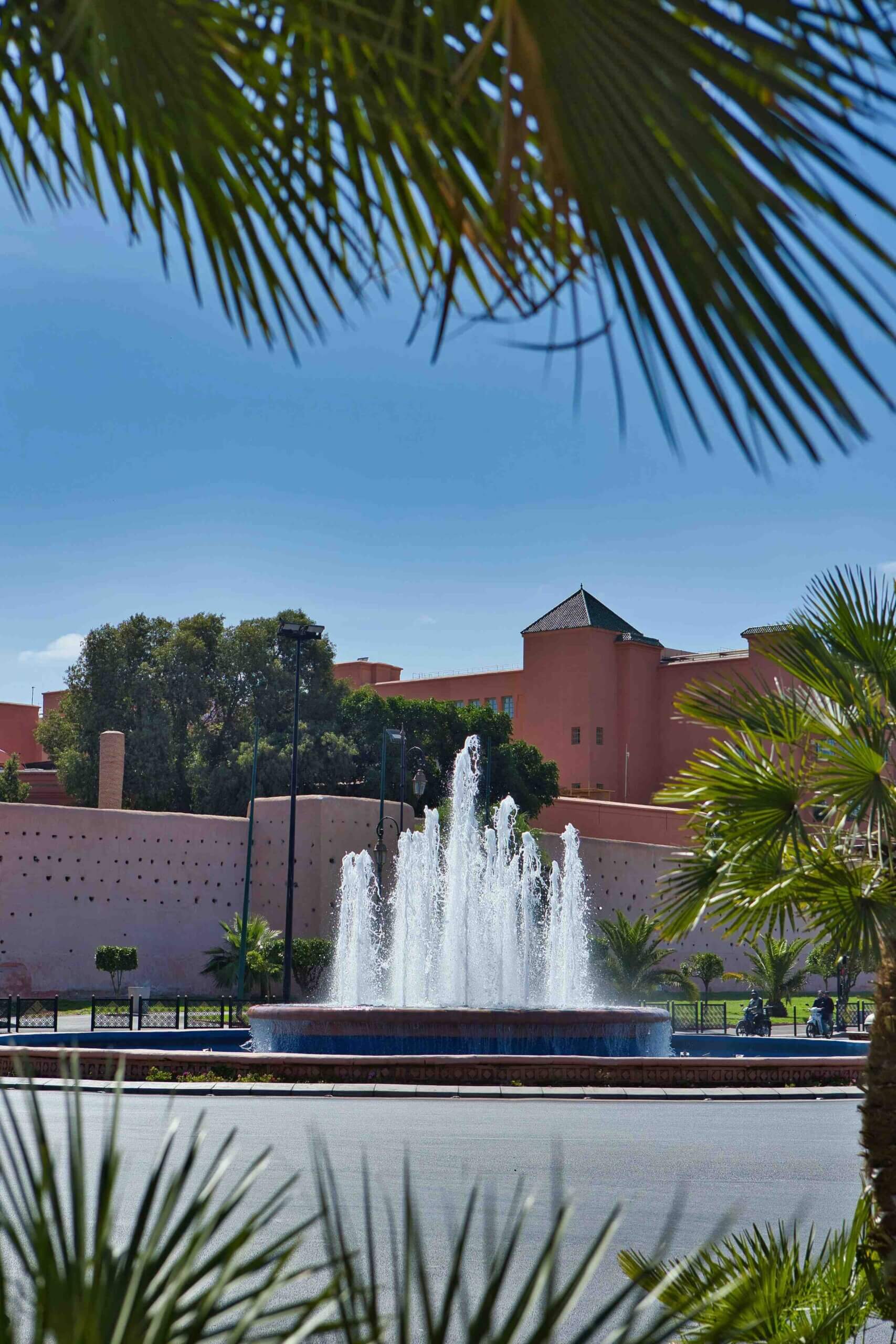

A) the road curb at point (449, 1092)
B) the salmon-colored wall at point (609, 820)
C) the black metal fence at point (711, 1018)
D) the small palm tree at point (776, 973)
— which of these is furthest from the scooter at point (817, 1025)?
the salmon-colored wall at point (609, 820)

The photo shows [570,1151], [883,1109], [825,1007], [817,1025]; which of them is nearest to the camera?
[883,1109]

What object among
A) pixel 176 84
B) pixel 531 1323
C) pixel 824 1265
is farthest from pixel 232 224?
pixel 531 1323

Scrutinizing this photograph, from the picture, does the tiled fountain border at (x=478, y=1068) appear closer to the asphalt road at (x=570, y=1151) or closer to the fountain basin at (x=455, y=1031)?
the fountain basin at (x=455, y=1031)

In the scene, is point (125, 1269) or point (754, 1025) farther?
point (754, 1025)

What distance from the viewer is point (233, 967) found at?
4041cm

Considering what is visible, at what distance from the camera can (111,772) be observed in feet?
151

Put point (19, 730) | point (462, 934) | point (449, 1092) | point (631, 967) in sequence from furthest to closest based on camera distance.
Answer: point (19, 730), point (631, 967), point (462, 934), point (449, 1092)

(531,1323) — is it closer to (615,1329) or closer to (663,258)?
(615,1329)

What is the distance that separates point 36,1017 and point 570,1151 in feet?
63.7

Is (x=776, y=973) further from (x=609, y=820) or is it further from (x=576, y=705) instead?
(x=576, y=705)

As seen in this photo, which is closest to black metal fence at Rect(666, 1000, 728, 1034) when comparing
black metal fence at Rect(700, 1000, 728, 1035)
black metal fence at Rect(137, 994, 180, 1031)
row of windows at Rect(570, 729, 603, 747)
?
black metal fence at Rect(700, 1000, 728, 1035)

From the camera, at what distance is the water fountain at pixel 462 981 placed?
773 inches

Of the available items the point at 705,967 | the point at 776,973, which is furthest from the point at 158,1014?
the point at 705,967

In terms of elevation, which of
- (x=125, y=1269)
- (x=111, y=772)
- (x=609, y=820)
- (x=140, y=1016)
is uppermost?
(x=111, y=772)
